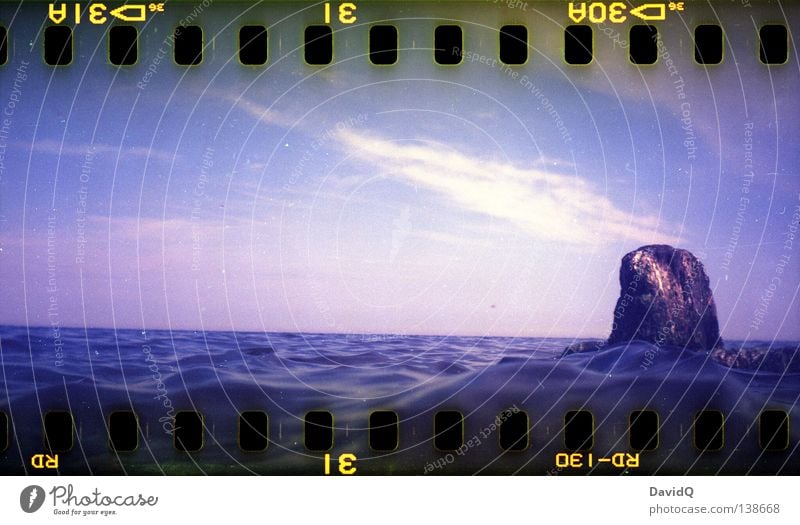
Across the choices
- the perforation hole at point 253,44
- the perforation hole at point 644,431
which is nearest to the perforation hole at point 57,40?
the perforation hole at point 253,44

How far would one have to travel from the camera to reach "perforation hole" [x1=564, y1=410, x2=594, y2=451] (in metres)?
6.37

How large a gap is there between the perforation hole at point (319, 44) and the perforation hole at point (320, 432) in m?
2.40

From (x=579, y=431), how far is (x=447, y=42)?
9.11 feet

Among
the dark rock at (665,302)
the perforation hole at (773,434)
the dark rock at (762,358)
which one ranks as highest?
the dark rock at (665,302)

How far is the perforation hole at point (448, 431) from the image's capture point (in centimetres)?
639

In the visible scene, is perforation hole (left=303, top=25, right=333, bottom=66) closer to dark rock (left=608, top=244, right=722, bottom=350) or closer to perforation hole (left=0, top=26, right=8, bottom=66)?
perforation hole (left=0, top=26, right=8, bottom=66)

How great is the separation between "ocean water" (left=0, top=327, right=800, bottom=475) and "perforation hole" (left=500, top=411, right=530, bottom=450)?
0.15 feet

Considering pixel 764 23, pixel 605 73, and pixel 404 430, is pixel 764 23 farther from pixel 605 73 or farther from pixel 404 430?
pixel 404 430

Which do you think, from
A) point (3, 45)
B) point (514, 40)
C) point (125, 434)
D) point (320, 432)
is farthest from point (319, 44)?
point (125, 434)

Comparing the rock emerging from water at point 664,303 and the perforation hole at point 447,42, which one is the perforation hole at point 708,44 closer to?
the rock emerging from water at point 664,303

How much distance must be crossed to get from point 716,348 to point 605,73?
205 centimetres

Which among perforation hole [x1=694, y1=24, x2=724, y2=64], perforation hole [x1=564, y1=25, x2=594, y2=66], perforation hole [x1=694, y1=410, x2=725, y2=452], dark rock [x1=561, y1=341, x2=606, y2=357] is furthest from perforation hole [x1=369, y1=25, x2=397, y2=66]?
perforation hole [x1=694, y1=410, x2=725, y2=452]

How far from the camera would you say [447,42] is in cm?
643

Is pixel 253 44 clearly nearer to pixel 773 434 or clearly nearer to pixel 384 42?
pixel 384 42
